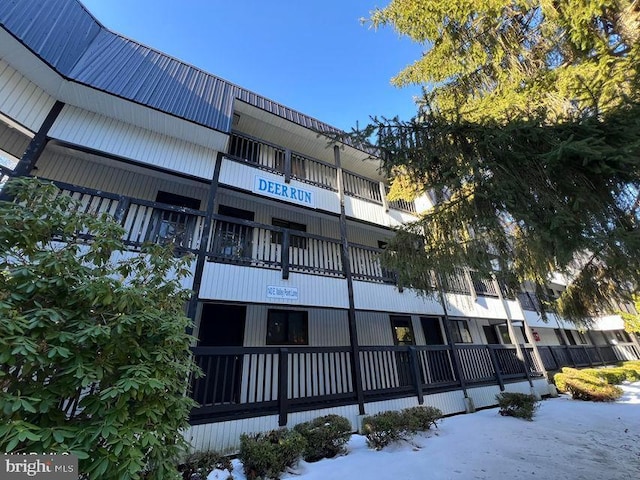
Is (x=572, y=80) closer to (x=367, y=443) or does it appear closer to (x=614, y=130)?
(x=614, y=130)

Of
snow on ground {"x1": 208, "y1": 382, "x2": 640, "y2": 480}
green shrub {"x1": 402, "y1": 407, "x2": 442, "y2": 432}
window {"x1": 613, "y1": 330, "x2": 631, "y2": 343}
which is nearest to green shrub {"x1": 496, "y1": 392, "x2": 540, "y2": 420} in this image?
snow on ground {"x1": 208, "y1": 382, "x2": 640, "y2": 480}

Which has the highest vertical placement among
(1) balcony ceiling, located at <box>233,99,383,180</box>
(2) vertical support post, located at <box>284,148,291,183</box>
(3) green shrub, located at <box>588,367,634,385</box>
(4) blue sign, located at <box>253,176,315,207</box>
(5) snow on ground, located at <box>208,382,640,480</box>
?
(1) balcony ceiling, located at <box>233,99,383,180</box>

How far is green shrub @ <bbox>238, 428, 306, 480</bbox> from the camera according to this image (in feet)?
14.9

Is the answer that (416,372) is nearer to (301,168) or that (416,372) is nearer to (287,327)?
(287,327)

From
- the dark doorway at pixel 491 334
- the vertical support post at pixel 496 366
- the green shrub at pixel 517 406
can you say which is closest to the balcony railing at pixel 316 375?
the vertical support post at pixel 496 366


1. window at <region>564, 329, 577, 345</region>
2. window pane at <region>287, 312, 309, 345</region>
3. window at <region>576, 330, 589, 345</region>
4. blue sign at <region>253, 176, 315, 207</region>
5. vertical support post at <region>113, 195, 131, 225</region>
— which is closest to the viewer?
vertical support post at <region>113, 195, 131, 225</region>

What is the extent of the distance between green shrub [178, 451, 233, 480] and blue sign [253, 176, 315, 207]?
6.63m

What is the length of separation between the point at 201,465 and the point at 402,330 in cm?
886

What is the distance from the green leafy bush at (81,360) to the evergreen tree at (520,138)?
4.20 meters

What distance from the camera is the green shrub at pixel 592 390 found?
33.5 feet

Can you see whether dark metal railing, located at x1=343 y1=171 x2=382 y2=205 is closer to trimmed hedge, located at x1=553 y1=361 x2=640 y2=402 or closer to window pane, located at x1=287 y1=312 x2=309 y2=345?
window pane, located at x1=287 y1=312 x2=309 y2=345

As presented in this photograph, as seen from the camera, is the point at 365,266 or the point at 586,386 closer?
the point at 365,266

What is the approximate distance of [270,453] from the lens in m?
4.65

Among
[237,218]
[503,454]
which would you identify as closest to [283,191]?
[237,218]
